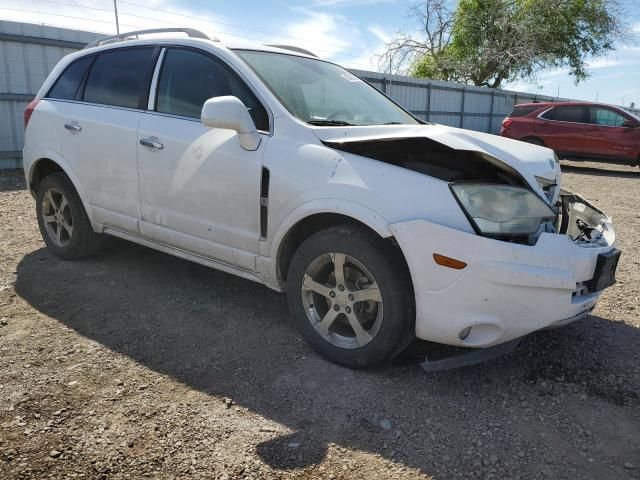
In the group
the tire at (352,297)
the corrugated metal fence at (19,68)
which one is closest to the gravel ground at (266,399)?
the tire at (352,297)

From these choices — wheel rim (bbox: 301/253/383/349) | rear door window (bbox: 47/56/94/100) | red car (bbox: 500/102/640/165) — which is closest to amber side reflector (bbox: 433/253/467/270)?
wheel rim (bbox: 301/253/383/349)

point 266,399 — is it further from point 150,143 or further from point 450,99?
point 450,99

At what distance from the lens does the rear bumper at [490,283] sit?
8.02 ft

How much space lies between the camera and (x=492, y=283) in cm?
246

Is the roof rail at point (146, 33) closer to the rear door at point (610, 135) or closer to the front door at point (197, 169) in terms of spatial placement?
the front door at point (197, 169)

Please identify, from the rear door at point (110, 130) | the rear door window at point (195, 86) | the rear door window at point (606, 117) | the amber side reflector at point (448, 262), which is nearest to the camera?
the amber side reflector at point (448, 262)

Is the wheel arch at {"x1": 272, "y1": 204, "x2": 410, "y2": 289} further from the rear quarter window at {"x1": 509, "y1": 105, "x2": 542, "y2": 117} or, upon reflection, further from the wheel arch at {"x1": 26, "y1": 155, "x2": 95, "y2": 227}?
the rear quarter window at {"x1": 509, "y1": 105, "x2": 542, "y2": 117}

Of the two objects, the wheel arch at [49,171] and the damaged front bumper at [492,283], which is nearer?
the damaged front bumper at [492,283]

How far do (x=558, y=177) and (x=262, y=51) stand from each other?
2.06m

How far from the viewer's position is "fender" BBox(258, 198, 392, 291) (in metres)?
2.63

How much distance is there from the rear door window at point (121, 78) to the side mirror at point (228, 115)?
1.04m

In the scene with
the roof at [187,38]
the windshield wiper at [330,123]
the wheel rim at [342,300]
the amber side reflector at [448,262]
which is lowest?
the wheel rim at [342,300]

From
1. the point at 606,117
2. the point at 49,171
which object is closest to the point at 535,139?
the point at 606,117

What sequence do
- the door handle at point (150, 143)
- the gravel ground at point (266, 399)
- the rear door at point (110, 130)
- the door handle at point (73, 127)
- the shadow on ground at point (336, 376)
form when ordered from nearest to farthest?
the gravel ground at point (266, 399)
the shadow on ground at point (336, 376)
the door handle at point (150, 143)
the rear door at point (110, 130)
the door handle at point (73, 127)
